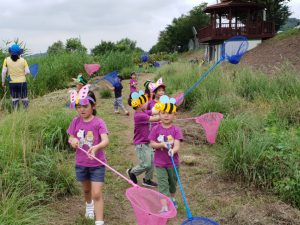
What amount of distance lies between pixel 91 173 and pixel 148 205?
79 cm

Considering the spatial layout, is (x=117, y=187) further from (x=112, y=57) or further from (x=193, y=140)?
(x=112, y=57)

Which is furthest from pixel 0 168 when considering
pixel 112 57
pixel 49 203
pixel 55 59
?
pixel 112 57

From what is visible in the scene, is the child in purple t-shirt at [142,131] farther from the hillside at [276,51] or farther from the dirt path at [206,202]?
the hillside at [276,51]

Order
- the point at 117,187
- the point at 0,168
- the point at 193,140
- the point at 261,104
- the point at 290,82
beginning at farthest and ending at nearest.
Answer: the point at 290,82, the point at 261,104, the point at 193,140, the point at 117,187, the point at 0,168

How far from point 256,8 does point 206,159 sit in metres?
23.9

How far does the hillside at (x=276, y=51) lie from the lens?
61.5ft

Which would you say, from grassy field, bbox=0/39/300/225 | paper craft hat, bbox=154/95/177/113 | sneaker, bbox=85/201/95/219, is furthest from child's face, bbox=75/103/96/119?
sneaker, bbox=85/201/95/219

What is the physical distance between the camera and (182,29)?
157ft

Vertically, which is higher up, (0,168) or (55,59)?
(55,59)

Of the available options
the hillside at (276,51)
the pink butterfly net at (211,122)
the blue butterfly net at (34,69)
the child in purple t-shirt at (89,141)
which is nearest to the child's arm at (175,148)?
the child in purple t-shirt at (89,141)

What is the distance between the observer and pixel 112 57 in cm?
1986

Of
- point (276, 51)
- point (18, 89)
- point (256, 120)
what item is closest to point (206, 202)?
point (256, 120)

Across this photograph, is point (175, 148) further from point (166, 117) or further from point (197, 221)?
point (197, 221)

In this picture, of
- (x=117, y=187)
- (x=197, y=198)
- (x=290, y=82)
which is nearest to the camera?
(x=197, y=198)
